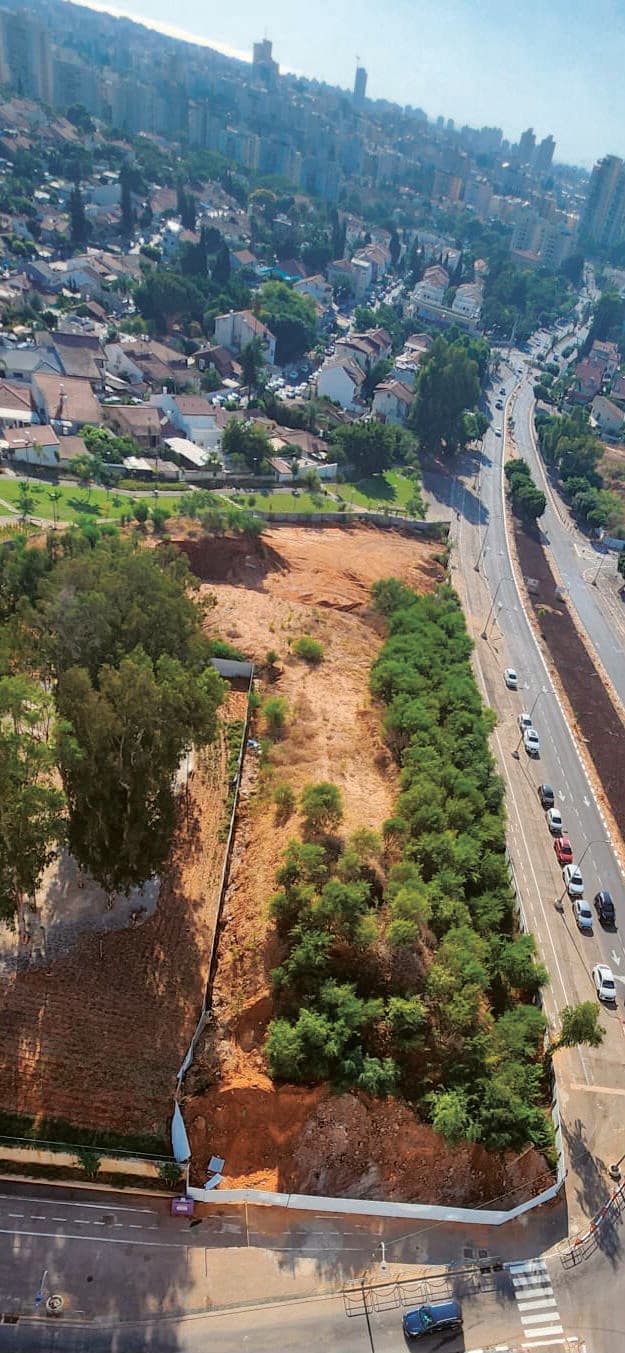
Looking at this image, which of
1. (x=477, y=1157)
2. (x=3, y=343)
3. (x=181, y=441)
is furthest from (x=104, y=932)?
(x=3, y=343)

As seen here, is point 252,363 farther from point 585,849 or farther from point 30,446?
point 585,849

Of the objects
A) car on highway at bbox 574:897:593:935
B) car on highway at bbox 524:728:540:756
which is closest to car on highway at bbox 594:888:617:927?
car on highway at bbox 574:897:593:935

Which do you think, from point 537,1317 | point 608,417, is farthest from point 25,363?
point 537,1317

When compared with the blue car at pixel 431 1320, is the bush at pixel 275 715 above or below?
above

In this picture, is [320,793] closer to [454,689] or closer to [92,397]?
[454,689]

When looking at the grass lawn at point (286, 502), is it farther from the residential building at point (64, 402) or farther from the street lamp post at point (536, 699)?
the street lamp post at point (536, 699)

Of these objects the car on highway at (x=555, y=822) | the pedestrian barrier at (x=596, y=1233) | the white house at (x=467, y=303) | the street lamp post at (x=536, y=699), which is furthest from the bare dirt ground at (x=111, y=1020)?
the white house at (x=467, y=303)
